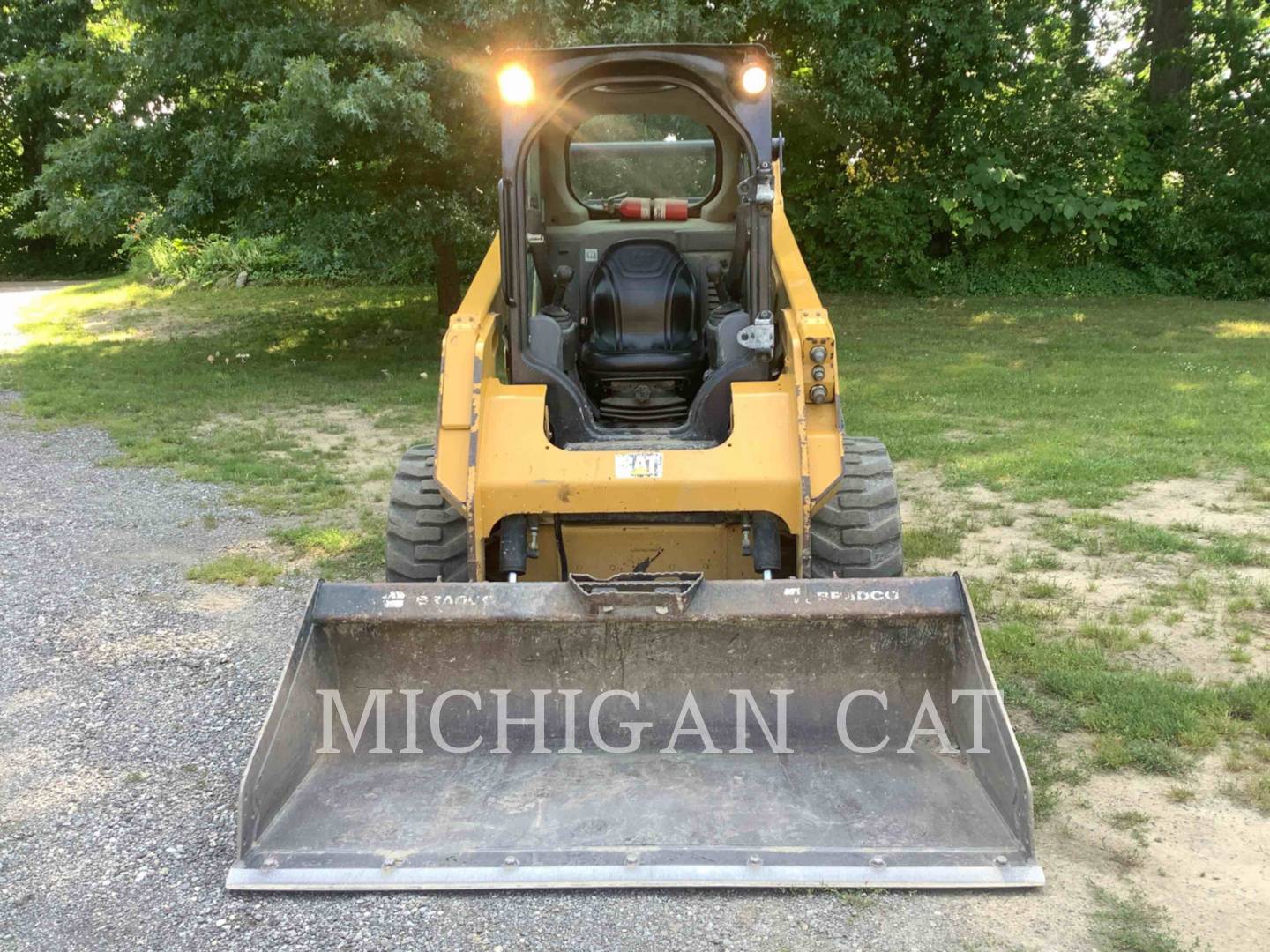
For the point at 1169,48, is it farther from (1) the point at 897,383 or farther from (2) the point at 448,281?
(2) the point at 448,281

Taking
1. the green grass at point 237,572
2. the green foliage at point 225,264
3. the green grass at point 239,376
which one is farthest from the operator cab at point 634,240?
the green foliage at point 225,264

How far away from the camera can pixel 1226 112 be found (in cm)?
1739

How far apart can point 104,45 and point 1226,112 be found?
15.2 meters

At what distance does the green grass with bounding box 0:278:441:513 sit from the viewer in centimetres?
801

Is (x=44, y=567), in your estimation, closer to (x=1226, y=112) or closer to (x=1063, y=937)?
(x=1063, y=937)

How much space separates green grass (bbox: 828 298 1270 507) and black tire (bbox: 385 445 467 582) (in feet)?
12.1

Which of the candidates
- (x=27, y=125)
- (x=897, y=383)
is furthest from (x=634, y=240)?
(x=27, y=125)

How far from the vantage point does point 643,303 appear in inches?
208

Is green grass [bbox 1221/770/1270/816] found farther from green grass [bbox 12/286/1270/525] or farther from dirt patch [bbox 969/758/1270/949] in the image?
green grass [bbox 12/286/1270/525]

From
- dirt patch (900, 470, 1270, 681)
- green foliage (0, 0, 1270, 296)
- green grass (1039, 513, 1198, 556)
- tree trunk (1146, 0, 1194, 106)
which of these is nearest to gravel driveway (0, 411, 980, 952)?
dirt patch (900, 470, 1270, 681)

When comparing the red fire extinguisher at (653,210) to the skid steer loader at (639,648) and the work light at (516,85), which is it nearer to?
the skid steer loader at (639,648)

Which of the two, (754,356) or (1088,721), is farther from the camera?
(754,356)

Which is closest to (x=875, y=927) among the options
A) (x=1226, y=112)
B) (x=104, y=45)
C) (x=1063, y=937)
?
(x=1063, y=937)

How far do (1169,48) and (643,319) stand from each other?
16.2 m
